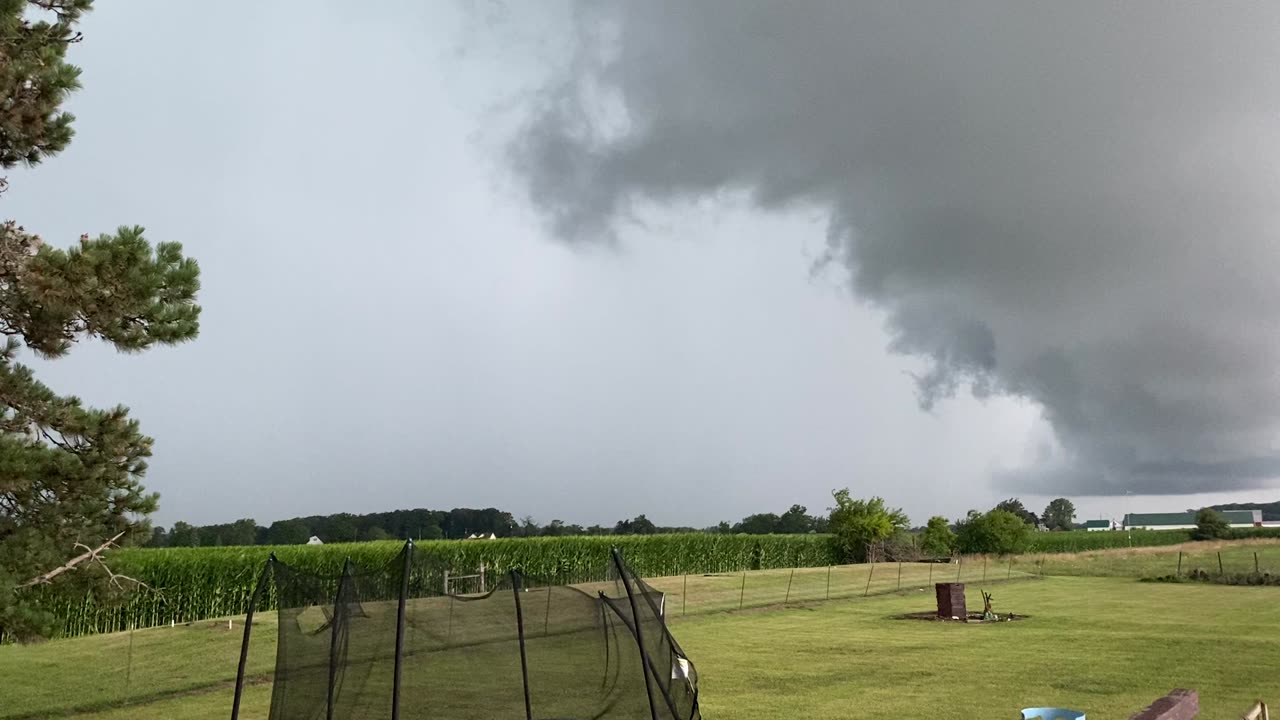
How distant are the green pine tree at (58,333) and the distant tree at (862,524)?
52.7 meters

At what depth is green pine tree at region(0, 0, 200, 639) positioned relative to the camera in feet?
A: 41.8

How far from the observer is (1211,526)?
9825 centimetres

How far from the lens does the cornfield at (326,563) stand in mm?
21503

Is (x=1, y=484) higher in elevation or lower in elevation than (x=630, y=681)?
higher

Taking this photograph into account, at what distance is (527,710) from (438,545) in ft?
118

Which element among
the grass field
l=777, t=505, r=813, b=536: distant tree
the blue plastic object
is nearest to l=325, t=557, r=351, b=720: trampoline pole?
the grass field

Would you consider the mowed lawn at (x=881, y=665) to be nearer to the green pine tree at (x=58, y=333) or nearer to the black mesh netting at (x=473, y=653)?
the green pine tree at (x=58, y=333)

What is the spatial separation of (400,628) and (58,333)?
8474mm

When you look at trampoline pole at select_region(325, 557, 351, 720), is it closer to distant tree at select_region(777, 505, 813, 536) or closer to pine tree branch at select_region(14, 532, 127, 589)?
pine tree branch at select_region(14, 532, 127, 589)

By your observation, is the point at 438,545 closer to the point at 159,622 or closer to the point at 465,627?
the point at 159,622

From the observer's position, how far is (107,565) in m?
14.0

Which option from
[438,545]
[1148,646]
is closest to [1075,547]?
[438,545]

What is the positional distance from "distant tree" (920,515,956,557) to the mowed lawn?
35433 mm

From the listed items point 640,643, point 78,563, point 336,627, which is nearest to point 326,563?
point 78,563
